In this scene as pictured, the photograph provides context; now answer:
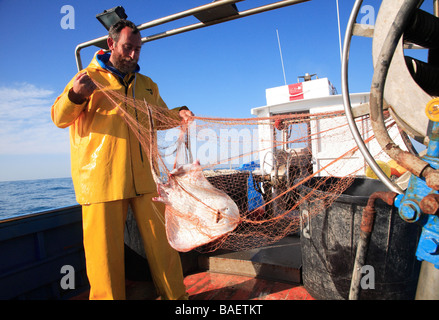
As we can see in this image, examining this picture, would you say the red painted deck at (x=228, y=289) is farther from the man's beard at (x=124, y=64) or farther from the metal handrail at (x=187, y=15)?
the metal handrail at (x=187, y=15)

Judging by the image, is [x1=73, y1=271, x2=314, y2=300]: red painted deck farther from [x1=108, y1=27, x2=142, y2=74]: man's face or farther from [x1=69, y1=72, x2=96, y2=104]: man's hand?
[x1=108, y1=27, x2=142, y2=74]: man's face

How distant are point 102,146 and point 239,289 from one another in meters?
1.90

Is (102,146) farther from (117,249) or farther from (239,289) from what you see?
(239,289)

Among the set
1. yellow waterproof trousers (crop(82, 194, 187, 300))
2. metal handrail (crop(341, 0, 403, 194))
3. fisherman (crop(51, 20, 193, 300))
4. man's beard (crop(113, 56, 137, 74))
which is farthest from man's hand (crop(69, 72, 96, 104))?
metal handrail (crop(341, 0, 403, 194))

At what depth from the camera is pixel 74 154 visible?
206cm

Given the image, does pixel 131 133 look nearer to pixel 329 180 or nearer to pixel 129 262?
pixel 129 262

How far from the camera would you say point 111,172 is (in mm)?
1987

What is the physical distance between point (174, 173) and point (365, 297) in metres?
1.76

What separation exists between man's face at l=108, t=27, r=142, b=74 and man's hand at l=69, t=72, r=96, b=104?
1.35 feet

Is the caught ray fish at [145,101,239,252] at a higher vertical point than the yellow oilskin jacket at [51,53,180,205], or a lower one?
lower

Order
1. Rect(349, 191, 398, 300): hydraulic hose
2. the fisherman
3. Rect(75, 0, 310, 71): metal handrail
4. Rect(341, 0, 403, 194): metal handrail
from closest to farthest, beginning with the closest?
Rect(341, 0, 403, 194): metal handrail → Rect(349, 191, 398, 300): hydraulic hose → the fisherman → Rect(75, 0, 310, 71): metal handrail

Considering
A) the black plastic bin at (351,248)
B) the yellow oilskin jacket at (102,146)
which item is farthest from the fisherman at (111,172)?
the black plastic bin at (351,248)

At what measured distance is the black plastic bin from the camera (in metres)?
1.85

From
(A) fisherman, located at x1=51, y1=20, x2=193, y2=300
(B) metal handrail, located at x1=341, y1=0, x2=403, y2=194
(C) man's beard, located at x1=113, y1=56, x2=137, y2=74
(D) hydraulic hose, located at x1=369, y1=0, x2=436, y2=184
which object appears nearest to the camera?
(D) hydraulic hose, located at x1=369, y1=0, x2=436, y2=184
